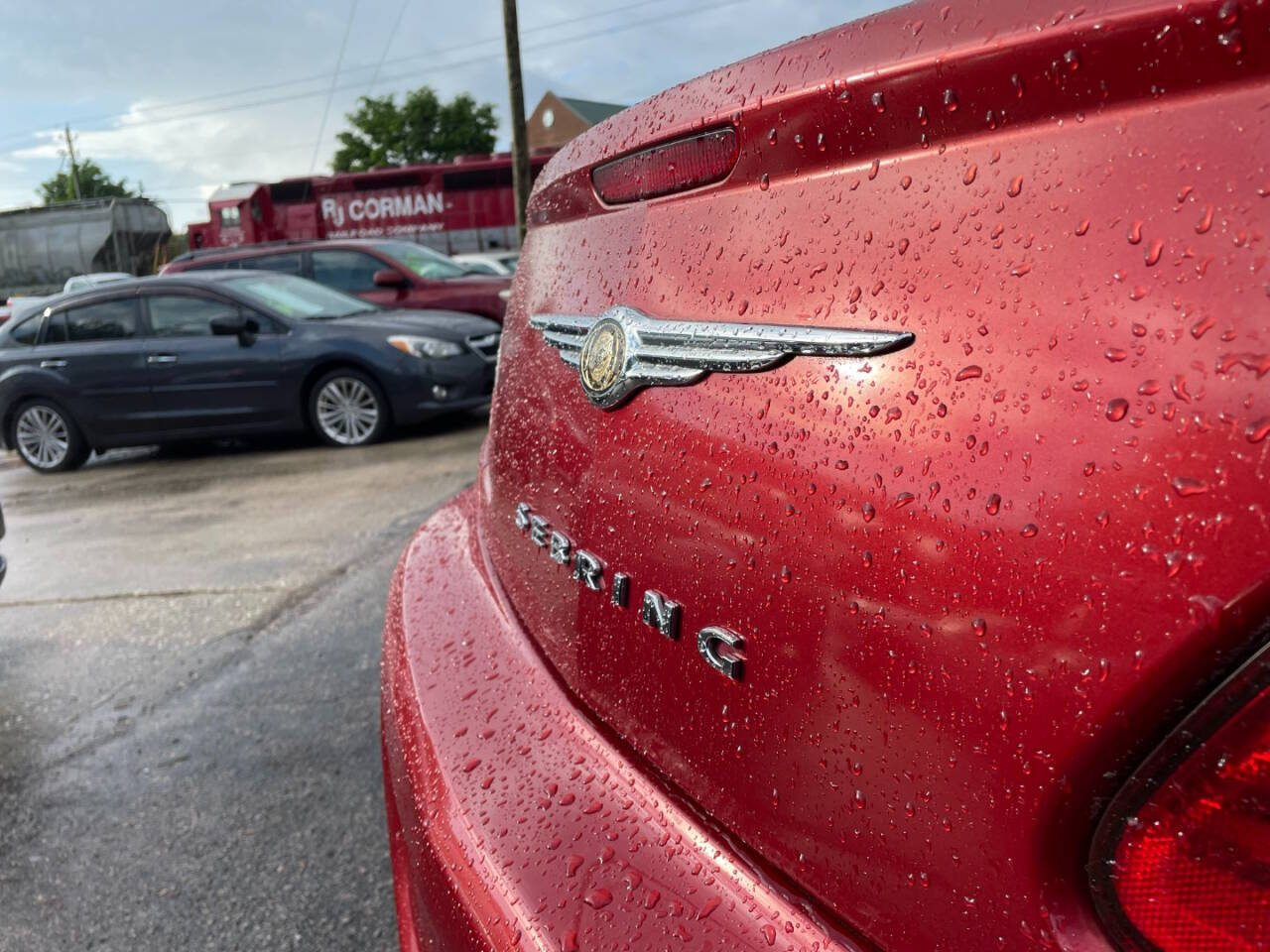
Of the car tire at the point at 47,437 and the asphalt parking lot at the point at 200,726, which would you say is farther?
the car tire at the point at 47,437

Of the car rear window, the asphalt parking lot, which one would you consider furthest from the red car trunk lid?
the car rear window

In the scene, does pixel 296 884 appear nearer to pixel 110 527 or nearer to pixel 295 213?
pixel 110 527

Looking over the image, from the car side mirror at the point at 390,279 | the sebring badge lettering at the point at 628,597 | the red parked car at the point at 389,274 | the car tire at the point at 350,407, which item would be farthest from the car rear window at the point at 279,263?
the sebring badge lettering at the point at 628,597

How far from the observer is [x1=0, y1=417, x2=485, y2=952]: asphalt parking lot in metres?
2.28

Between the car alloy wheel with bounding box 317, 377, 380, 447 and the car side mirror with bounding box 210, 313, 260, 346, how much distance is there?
2.42 feet

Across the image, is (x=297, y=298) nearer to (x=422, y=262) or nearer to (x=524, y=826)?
(x=422, y=262)

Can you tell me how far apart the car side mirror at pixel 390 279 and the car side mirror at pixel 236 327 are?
2559mm

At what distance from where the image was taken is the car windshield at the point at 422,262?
1077cm

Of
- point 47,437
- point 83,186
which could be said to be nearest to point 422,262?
point 47,437

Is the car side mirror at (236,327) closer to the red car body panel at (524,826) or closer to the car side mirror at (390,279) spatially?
the car side mirror at (390,279)

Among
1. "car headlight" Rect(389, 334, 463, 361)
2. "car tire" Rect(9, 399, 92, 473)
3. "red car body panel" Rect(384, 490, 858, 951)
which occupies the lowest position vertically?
"car tire" Rect(9, 399, 92, 473)

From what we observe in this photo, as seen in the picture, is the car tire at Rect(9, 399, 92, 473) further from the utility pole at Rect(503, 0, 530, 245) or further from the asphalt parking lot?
the utility pole at Rect(503, 0, 530, 245)

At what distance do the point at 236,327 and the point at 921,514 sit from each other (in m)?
8.02

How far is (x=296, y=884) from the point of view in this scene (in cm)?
234
